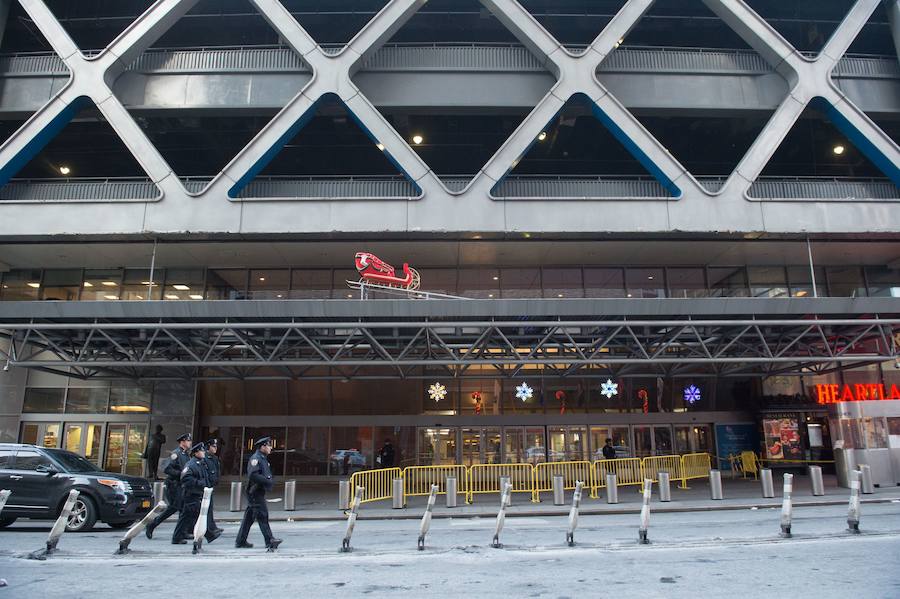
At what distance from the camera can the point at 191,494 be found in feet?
33.6

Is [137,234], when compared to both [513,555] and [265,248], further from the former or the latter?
[513,555]

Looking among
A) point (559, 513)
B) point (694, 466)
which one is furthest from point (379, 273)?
point (694, 466)

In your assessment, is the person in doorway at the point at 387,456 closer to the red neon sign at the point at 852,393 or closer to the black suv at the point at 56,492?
the black suv at the point at 56,492

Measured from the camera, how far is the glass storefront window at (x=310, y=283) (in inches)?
909

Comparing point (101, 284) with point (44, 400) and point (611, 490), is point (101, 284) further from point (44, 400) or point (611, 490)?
point (611, 490)

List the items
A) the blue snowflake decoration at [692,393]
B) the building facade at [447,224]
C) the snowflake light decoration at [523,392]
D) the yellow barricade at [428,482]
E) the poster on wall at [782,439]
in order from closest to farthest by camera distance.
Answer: the yellow barricade at [428,482] < the building facade at [447,224] < the snowflake light decoration at [523,392] < the blue snowflake decoration at [692,393] < the poster on wall at [782,439]

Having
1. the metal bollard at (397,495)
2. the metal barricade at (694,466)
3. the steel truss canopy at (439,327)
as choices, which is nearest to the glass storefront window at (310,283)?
the steel truss canopy at (439,327)

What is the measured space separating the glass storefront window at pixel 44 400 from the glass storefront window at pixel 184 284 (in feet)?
20.0

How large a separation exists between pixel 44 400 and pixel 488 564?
23.2m

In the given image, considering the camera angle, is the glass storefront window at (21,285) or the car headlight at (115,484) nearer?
the car headlight at (115,484)

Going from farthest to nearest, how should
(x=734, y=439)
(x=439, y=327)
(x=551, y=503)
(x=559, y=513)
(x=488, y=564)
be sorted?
(x=734, y=439), (x=551, y=503), (x=439, y=327), (x=559, y=513), (x=488, y=564)

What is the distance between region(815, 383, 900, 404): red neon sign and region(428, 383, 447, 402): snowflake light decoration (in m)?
14.5

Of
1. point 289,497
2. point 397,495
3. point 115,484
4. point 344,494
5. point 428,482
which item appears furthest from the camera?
point 428,482

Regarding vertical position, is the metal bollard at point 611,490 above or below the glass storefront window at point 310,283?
below
